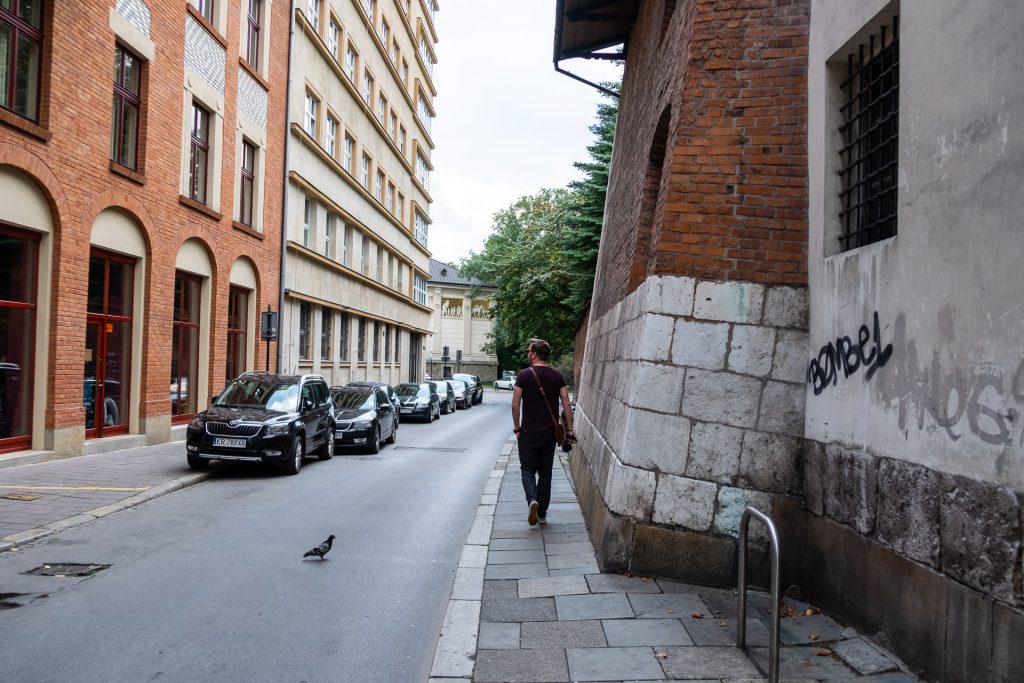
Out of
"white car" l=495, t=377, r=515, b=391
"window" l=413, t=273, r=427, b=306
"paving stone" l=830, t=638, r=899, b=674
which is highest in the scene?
"window" l=413, t=273, r=427, b=306

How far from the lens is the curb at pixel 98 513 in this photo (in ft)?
24.6

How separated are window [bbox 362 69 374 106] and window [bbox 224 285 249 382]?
14629 millimetres

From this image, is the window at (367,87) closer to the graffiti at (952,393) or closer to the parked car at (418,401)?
the parked car at (418,401)

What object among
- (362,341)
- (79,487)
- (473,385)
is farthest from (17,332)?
(473,385)

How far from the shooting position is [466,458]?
54.6 ft

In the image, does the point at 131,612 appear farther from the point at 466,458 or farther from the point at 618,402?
the point at 466,458

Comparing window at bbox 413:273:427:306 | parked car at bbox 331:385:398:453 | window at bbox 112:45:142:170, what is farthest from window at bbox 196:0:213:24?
window at bbox 413:273:427:306

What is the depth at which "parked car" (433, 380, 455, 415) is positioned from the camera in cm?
3584

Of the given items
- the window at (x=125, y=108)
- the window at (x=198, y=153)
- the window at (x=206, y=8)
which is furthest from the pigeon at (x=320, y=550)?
the window at (x=206, y=8)

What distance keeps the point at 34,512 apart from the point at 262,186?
1482 cm

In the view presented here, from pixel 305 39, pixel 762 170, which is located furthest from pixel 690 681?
pixel 305 39

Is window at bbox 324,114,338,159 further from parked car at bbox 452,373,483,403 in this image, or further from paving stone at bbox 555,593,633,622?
paving stone at bbox 555,593,633,622

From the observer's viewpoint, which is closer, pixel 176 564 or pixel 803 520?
pixel 803 520

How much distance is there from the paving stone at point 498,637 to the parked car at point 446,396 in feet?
99.1
